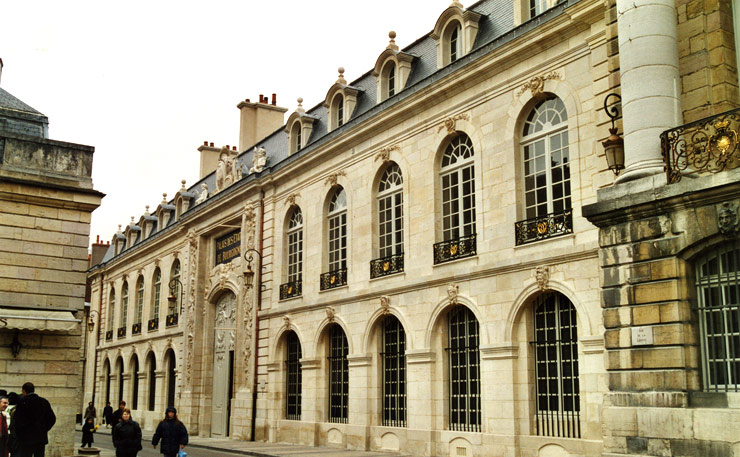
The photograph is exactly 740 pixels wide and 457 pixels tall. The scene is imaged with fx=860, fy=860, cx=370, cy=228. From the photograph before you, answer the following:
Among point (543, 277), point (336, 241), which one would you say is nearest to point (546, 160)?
point (543, 277)

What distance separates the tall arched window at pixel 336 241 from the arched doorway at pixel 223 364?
18.1 feet

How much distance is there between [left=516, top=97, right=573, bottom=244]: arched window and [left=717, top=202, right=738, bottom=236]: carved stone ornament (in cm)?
547

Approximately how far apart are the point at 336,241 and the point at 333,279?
1.09 meters

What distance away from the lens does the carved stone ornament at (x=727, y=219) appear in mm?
8898

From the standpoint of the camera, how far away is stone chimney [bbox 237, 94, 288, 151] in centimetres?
2962

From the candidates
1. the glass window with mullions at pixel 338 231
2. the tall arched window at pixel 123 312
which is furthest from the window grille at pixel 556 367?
the tall arched window at pixel 123 312

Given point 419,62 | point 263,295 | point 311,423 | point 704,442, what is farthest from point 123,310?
point 704,442

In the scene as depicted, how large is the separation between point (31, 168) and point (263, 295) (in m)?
9.67

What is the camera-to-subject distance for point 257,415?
23.4 m

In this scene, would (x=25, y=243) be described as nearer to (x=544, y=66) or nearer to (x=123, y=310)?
(x=544, y=66)

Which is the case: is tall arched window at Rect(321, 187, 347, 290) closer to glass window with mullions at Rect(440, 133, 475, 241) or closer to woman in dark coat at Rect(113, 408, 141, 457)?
glass window with mullions at Rect(440, 133, 475, 241)

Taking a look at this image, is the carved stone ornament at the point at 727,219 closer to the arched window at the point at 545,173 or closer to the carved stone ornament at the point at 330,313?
the arched window at the point at 545,173

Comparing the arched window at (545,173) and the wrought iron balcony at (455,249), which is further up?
the arched window at (545,173)

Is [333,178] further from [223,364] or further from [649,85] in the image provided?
[649,85]
